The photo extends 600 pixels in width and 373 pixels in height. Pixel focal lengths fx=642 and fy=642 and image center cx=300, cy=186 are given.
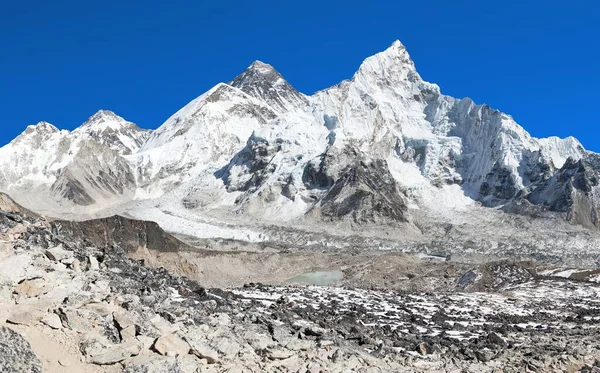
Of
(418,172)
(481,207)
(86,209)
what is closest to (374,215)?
(481,207)

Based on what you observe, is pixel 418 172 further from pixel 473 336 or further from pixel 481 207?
pixel 473 336

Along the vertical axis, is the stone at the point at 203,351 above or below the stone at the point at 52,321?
below

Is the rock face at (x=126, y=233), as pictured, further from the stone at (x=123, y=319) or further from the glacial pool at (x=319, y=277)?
the stone at (x=123, y=319)

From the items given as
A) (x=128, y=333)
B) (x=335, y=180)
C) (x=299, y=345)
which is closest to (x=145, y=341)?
(x=128, y=333)

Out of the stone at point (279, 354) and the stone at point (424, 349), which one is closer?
the stone at point (279, 354)

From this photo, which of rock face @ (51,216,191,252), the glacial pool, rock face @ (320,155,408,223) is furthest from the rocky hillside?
rock face @ (320,155,408,223)

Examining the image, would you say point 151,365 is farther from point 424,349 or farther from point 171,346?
point 424,349

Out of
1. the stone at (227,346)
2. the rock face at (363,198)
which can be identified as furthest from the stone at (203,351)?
the rock face at (363,198)
